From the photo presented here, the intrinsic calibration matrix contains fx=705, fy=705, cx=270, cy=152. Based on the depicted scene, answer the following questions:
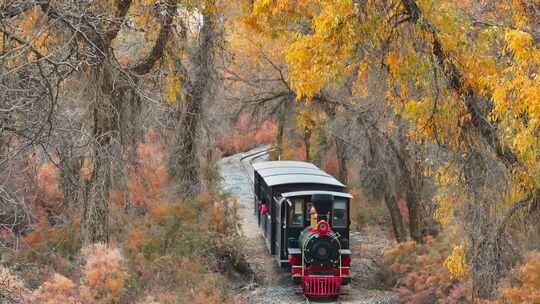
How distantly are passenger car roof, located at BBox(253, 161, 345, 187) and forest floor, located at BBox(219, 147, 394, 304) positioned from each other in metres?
A: 2.09

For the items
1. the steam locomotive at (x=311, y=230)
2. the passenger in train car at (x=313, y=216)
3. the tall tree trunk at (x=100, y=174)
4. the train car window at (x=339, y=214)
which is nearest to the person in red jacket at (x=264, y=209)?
the steam locomotive at (x=311, y=230)

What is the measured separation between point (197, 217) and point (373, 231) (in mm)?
10602

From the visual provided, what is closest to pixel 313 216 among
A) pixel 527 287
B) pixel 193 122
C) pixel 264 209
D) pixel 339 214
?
pixel 339 214

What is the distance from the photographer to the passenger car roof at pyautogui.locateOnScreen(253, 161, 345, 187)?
1830 centimetres

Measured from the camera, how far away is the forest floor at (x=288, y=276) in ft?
54.8

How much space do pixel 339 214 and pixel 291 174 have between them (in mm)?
2728

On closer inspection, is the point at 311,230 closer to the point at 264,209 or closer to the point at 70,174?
the point at 264,209

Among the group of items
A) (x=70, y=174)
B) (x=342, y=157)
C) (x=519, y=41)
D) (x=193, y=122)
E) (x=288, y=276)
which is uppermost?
(x=193, y=122)

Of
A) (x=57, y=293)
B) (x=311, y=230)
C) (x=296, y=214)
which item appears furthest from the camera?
(x=296, y=214)

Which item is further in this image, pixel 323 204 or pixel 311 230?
pixel 323 204

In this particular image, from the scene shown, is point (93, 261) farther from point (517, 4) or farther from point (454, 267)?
point (517, 4)

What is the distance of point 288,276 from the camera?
19188 mm

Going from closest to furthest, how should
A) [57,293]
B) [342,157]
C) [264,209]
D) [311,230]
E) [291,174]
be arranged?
1. [57,293]
2. [311,230]
3. [291,174]
4. [264,209]
5. [342,157]

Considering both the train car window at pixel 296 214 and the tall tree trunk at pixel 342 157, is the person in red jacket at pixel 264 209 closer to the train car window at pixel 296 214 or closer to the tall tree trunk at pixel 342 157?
the train car window at pixel 296 214
